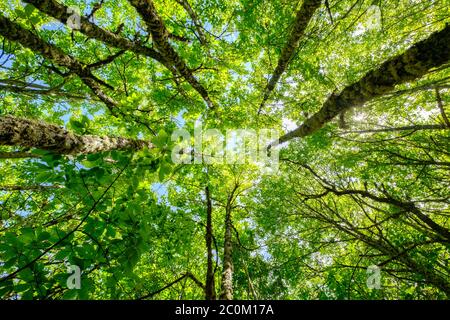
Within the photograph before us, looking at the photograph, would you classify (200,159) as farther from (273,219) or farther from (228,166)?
(273,219)

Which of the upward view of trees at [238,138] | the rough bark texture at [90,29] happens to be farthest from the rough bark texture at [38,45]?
the rough bark texture at [90,29]

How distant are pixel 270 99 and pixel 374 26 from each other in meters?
3.74

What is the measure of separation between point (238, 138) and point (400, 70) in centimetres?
580

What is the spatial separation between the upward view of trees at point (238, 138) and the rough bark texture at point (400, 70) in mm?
19

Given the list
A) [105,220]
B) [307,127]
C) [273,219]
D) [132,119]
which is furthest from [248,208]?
[105,220]

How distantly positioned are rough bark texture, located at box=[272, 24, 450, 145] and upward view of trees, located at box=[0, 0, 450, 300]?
0.06ft

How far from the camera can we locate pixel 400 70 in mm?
A: 2781

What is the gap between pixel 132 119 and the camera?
3441 millimetres

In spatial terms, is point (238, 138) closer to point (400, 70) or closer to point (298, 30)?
point (298, 30)

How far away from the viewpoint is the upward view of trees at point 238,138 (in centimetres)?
246

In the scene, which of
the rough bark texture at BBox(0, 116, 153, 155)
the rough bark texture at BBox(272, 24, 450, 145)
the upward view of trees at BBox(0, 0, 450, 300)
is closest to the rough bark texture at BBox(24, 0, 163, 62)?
the upward view of trees at BBox(0, 0, 450, 300)

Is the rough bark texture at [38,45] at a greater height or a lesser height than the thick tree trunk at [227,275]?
greater

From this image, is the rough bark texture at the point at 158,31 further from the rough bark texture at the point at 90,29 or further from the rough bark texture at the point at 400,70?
the rough bark texture at the point at 400,70

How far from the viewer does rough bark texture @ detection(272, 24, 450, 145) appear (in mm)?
2395
